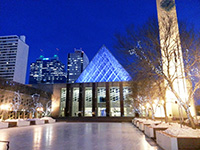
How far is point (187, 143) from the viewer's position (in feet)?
15.8

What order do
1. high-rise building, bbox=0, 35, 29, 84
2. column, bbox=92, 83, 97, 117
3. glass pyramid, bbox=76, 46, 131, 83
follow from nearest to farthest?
column, bbox=92, 83, 97, 117, glass pyramid, bbox=76, 46, 131, 83, high-rise building, bbox=0, 35, 29, 84

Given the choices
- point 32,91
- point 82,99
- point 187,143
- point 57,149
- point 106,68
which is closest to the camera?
point 187,143

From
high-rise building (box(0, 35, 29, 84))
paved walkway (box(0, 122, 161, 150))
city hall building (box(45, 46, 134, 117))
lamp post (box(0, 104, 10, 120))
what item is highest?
high-rise building (box(0, 35, 29, 84))

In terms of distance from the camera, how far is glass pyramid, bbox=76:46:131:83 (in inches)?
1689

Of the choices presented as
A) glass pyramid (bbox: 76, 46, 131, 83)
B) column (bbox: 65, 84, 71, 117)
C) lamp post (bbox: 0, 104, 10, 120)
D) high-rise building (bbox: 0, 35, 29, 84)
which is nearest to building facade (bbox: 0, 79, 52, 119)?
lamp post (bbox: 0, 104, 10, 120)

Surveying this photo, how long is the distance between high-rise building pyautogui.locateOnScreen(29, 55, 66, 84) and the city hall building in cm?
11611

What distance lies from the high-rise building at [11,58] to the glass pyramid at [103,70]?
6654 cm

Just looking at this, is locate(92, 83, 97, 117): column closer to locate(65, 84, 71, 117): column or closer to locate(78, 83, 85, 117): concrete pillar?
locate(78, 83, 85, 117): concrete pillar

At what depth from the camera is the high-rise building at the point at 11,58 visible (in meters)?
92.5

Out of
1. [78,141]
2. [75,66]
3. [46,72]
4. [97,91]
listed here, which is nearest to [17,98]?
[97,91]

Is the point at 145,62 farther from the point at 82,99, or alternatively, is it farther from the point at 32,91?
the point at 82,99

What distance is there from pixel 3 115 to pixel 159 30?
25771 millimetres

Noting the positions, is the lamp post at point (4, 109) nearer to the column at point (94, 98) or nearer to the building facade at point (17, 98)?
the building facade at point (17, 98)

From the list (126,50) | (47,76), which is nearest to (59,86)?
(126,50)
